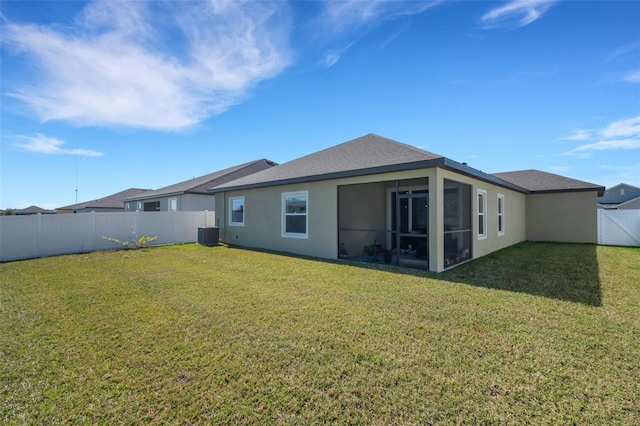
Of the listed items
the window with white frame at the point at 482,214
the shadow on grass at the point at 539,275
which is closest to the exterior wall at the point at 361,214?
the window with white frame at the point at 482,214

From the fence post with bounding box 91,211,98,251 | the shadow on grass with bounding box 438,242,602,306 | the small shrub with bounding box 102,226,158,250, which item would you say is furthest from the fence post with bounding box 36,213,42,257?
the shadow on grass with bounding box 438,242,602,306

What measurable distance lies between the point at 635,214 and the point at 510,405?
16519mm

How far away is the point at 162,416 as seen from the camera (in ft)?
6.93

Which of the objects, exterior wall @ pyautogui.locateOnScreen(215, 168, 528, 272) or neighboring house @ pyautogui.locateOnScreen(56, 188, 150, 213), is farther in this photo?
neighboring house @ pyautogui.locateOnScreen(56, 188, 150, 213)

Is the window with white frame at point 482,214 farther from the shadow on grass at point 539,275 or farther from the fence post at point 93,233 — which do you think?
the fence post at point 93,233

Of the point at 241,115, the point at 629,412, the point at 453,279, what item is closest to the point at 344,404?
the point at 629,412

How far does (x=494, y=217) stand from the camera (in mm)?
10633

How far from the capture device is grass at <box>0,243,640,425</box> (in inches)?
86.6

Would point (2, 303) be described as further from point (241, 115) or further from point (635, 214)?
point (635, 214)

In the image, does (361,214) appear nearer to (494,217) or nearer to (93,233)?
(494,217)

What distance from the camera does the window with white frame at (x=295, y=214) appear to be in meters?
10.0

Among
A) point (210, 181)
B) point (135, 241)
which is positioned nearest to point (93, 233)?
point (135, 241)

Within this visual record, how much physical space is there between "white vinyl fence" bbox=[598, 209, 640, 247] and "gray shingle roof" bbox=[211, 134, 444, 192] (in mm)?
11340

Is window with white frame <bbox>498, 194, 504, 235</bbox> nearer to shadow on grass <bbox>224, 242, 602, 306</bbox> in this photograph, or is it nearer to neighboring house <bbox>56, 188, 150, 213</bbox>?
shadow on grass <bbox>224, 242, 602, 306</bbox>
